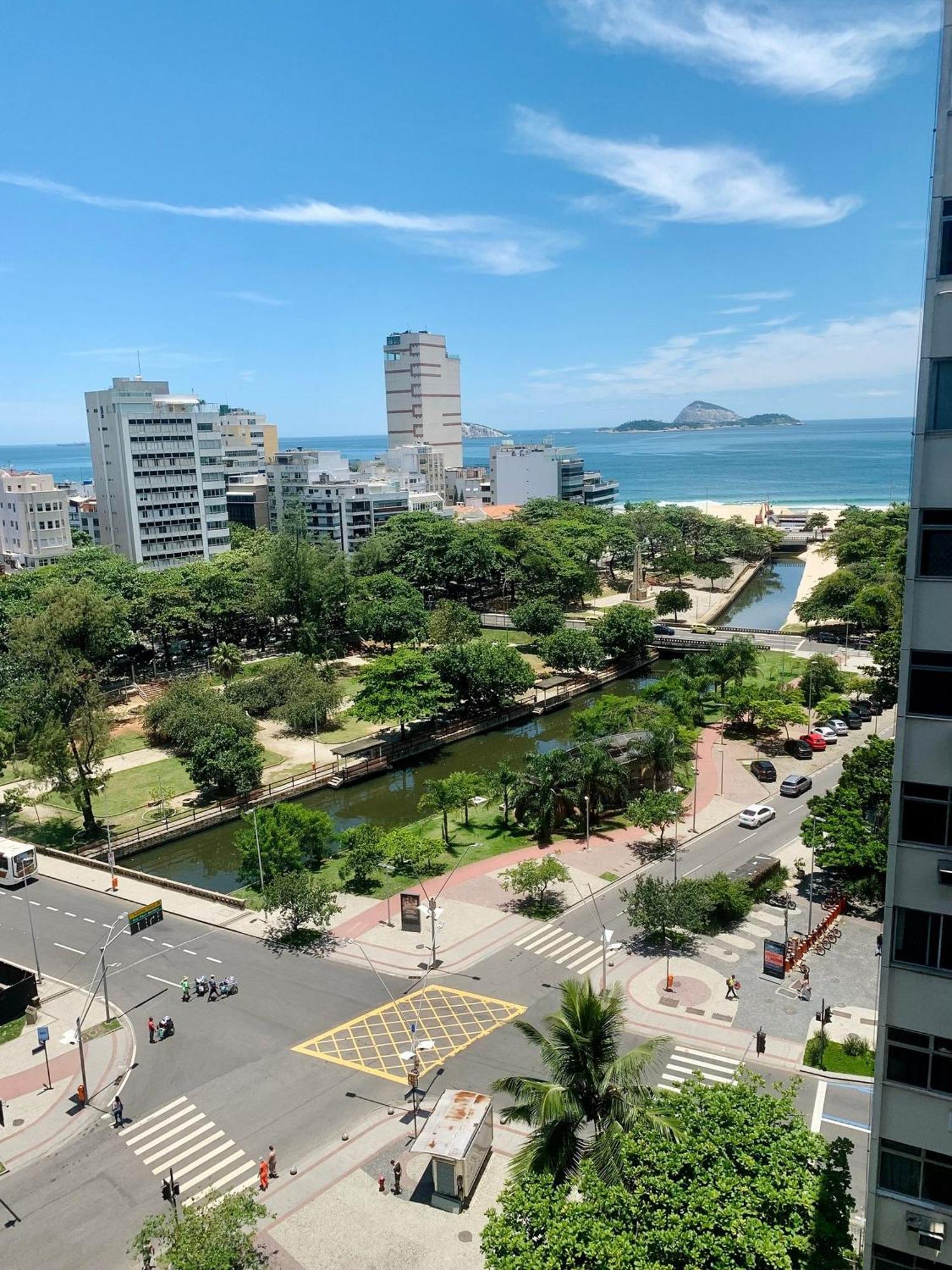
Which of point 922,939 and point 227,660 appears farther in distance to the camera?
point 227,660

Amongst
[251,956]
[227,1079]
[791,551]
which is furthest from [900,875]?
[791,551]

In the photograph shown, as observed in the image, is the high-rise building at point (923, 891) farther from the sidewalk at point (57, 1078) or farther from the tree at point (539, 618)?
the tree at point (539, 618)

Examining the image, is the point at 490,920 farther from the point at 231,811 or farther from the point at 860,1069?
the point at 231,811

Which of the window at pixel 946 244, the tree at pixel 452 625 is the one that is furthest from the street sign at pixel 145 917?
the tree at pixel 452 625

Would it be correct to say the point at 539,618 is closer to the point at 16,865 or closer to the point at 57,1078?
the point at 16,865

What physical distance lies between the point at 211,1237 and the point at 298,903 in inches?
697

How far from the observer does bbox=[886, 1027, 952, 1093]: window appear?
578 inches

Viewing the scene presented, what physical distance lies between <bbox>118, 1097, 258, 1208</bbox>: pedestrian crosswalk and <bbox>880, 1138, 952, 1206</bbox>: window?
16348mm

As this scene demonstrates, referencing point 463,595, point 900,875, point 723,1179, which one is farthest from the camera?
point 463,595

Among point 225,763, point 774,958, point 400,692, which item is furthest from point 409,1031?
point 400,692

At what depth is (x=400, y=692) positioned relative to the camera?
207ft

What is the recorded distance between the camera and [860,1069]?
28.2 meters

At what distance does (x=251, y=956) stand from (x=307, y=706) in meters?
31.3

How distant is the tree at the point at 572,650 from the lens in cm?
7869
